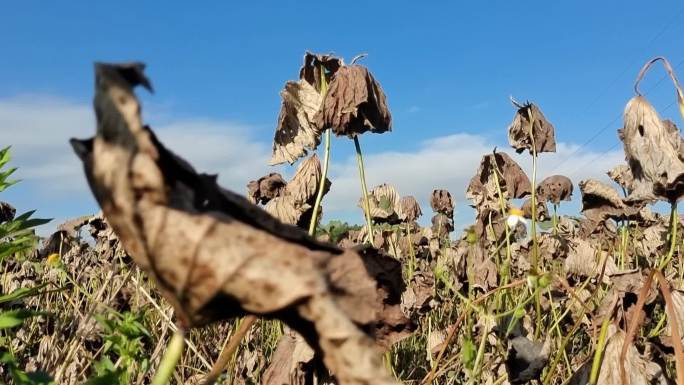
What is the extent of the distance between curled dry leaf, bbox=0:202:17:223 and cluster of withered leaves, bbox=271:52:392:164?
3.35m

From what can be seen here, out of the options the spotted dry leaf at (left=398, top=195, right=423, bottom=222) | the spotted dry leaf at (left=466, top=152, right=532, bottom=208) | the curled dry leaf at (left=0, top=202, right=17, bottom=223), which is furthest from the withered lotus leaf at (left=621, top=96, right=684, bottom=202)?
the spotted dry leaf at (left=398, top=195, right=423, bottom=222)

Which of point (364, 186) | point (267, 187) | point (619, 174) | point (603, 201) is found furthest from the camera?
point (619, 174)

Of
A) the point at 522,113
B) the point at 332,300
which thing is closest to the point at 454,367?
the point at 522,113

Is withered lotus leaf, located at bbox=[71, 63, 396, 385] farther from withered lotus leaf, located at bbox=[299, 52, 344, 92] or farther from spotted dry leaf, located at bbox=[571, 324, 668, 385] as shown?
withered lotus leaf, located at bbox=[299, 52, 344, 92]

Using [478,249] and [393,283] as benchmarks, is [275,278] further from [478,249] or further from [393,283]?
[478,249]

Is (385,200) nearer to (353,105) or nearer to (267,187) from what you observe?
(267,187)

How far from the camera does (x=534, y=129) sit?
3859 mm

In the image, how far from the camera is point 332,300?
37.4 inches

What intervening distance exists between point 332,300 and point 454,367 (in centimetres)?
283

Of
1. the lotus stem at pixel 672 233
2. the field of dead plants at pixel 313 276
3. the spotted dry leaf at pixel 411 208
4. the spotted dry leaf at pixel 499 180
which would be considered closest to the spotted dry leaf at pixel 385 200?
the field of dead plants at pixel 313 276

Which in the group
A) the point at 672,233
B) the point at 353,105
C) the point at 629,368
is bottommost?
the point at 629,368

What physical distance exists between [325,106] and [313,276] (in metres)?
2.46

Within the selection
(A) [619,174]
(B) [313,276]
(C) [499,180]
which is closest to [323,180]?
(C) [499,180]

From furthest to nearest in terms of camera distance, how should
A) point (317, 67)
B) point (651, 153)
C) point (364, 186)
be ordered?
point (317, 67)
point (364, 186)
point (651, 153)
